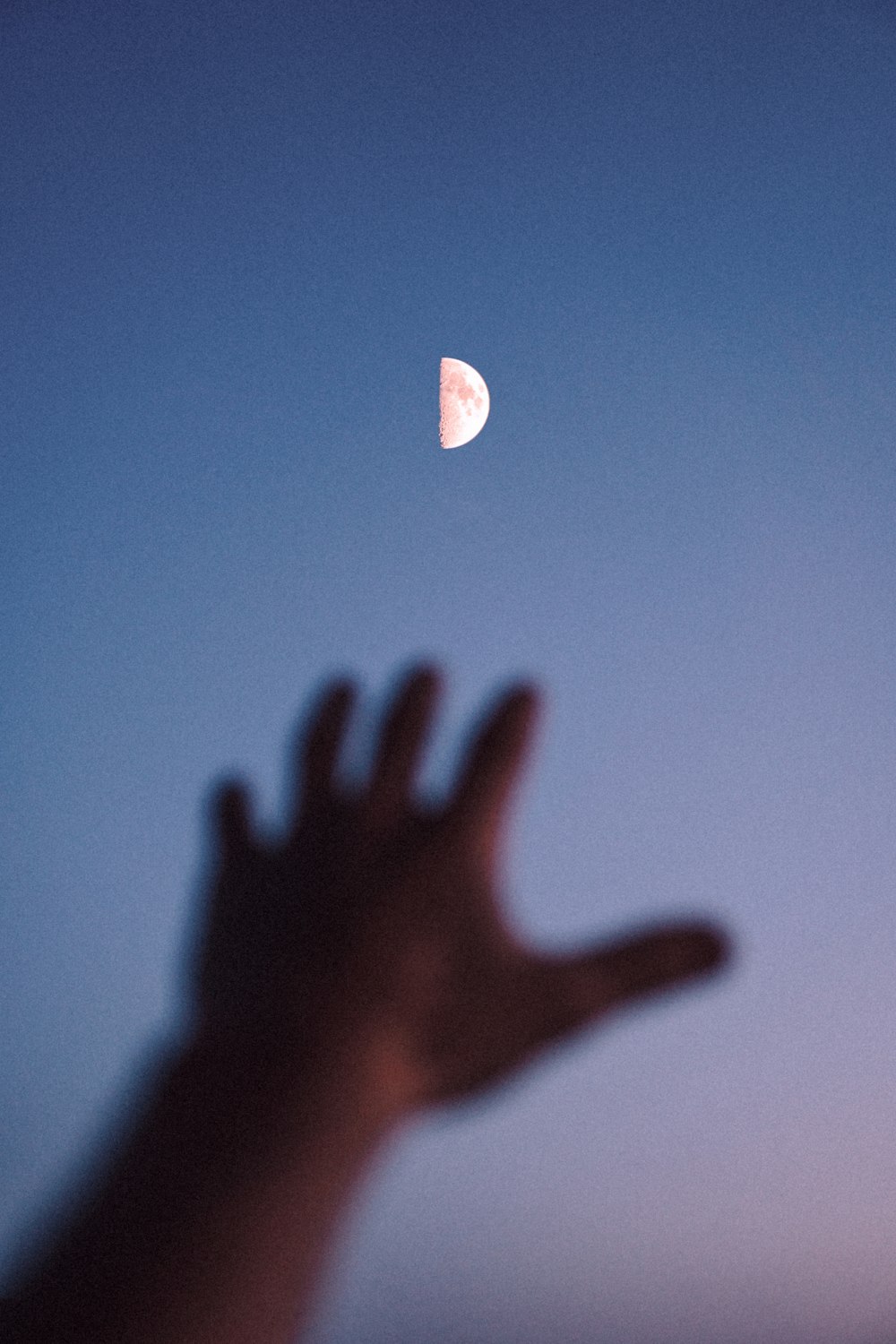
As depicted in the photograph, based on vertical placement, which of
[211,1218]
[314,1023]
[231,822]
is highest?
[231,822]

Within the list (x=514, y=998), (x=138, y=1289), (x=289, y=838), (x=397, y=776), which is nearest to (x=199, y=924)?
(x=289, y=838)

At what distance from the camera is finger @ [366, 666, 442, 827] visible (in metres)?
1.21

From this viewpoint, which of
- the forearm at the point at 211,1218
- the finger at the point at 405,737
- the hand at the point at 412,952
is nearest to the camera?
the forearm at the point at 211,1218

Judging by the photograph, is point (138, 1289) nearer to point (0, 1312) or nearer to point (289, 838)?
point (0, 1312)

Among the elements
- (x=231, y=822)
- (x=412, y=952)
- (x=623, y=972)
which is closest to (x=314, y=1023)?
(x=412, y=952)

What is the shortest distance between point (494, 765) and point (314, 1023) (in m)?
0.33

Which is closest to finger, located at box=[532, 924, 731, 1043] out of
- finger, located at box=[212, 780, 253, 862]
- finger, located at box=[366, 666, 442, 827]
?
finger, located at box=[366, 666, 442, 827]

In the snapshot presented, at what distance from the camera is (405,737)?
3.98 feet

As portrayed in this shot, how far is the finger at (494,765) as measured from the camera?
1.10 meters

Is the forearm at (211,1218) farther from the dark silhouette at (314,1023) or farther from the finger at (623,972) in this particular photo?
the finger at (623,972)

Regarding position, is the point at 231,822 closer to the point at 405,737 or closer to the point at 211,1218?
the point at 405,737

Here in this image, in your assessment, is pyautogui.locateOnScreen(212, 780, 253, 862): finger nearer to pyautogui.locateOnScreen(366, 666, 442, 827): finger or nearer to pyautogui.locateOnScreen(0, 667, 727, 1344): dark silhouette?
pyautogui.locateOnScreen(0, 667, 727, 1344): dark silhouette

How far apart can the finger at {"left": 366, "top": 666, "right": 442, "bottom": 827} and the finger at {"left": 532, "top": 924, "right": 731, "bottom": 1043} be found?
0.28 m

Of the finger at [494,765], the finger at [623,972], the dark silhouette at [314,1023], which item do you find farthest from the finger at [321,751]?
the finger at [623,972]
